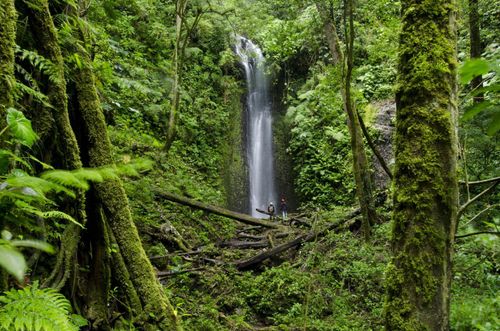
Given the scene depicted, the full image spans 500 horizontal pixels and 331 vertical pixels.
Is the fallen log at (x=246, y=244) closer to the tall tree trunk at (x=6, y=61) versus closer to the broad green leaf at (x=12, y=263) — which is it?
the tall tree trunk at (x=6, y=61)

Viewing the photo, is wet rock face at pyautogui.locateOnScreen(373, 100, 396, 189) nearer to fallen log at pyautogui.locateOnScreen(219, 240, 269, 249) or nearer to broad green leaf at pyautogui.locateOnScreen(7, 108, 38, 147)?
fallen log at pyautogui.locateOnScreen(219, 240, 269, 249)

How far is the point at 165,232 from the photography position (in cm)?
785

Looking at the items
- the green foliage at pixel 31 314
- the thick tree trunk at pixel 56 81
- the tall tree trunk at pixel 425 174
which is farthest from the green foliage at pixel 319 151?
the green foliage at pixel 31 314

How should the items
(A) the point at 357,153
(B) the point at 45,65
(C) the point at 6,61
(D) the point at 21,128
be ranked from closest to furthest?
(D) the point at 21,128, (C) the point at 6,61, (B) the point at 45,65, (A) the point at 357,153

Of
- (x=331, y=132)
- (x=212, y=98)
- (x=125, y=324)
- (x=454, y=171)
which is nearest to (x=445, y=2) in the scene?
(x=454, y=171)

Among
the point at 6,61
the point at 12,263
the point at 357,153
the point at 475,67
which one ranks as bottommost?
the point at 12,263

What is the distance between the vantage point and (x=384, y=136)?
13.3 meters

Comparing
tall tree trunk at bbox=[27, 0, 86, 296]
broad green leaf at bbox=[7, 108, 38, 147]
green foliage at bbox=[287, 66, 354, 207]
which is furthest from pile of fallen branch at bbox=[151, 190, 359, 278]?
broad green leaf at bbox=[7, 108, 38, 147]

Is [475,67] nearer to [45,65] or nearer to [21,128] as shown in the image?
[21,128]

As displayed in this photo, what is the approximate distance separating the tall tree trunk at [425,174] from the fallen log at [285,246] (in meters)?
5.22

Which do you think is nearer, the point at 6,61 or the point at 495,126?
the point at 495,126

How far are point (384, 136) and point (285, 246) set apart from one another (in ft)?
23.2

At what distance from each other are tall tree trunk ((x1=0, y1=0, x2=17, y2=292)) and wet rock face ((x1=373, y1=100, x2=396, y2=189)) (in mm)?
11944

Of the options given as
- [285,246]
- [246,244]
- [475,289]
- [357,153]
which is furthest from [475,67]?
[246,244]
